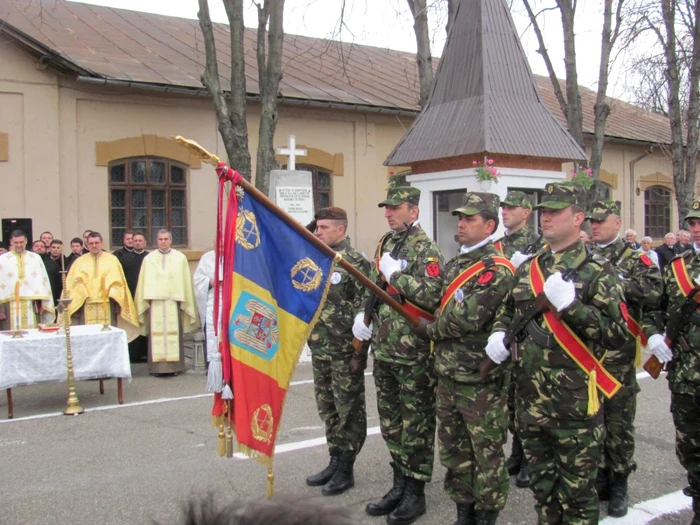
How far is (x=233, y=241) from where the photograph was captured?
12.2 ft

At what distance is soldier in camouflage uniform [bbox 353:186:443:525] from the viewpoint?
4.30 metres

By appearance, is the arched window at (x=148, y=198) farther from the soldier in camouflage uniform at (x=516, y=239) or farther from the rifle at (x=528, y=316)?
the rifle at (x=528, y=316)

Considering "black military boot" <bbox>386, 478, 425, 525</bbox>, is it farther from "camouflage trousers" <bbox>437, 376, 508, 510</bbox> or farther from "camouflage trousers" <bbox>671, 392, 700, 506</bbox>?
"camouflage trousers" <bbox>671, 392, 700, 506</bbox>

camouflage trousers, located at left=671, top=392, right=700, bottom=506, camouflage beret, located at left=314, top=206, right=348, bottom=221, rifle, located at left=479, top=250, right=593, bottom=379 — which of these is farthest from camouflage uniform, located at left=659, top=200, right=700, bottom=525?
camouflage beret, located at left=314, top=206, right=348, bottom=221

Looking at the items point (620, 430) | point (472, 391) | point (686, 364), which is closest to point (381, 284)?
point (472, 391)

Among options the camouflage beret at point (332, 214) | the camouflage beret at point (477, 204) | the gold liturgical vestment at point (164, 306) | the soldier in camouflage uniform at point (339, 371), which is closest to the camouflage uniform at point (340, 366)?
the soldier in camouflage uniform at point (339, 371)

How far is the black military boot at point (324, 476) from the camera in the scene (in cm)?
495

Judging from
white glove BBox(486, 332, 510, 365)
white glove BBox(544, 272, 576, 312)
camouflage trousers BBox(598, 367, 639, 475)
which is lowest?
camouflage trousers BBox(598, 367, 639, 475)

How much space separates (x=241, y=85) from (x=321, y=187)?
14.3 ft

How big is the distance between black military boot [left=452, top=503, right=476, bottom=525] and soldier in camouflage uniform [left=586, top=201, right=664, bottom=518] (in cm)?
99

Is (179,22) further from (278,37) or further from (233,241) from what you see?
(233,241)

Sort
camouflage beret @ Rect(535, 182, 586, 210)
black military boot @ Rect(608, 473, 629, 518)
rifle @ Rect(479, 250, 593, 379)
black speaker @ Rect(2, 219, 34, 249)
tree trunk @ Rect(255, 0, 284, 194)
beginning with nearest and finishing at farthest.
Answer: rifle @ Rect(479, 250, 593, 379), camouflage beret @ Rect(535, 182, 586, 210), black military boot @ Rect(608, 473, 629, 518), black speaker @ Rect(2, 219, 34, 249), tree trunk @ Rect(255, 0, 284, 194)

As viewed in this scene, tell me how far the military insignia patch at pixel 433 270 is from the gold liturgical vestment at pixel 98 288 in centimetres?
598

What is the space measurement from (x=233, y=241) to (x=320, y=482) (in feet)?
6.95
